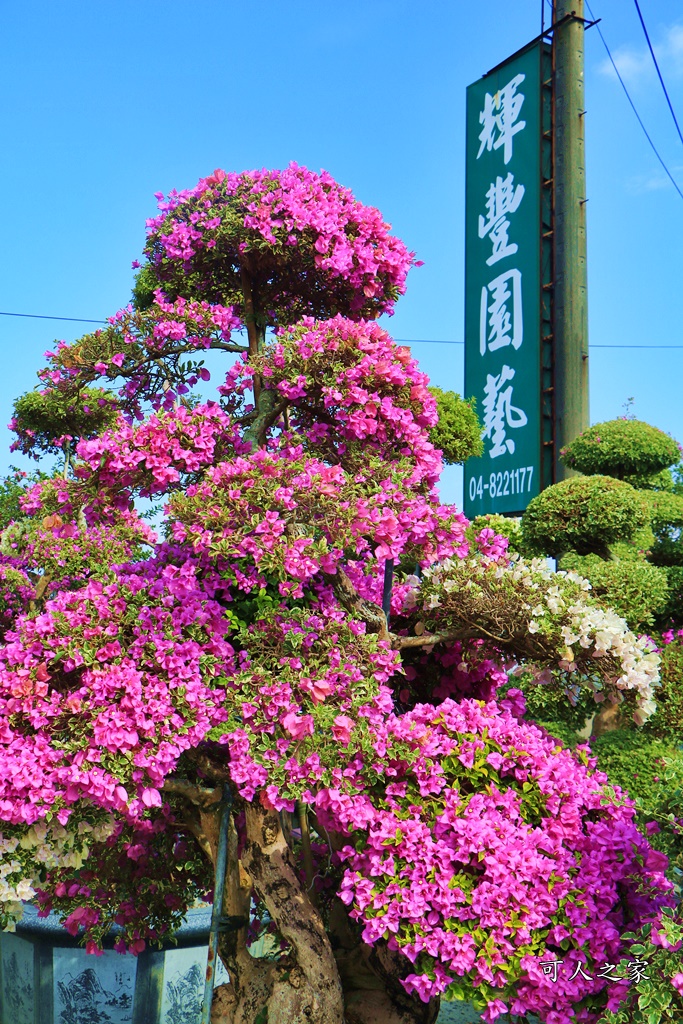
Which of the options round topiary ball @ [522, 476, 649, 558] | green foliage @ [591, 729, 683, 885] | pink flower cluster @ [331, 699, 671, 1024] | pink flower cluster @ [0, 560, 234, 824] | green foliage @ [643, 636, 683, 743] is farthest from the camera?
round topiary ball @ [522, 476, 649, 558]

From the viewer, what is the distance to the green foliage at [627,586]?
29.2ft

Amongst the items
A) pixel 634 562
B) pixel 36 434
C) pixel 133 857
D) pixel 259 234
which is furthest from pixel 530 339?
pixel 133 857

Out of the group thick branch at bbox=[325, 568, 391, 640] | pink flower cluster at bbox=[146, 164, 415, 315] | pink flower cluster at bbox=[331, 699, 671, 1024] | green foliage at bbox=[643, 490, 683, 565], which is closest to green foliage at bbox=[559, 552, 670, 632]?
green foliage at bbox=[643, 490, 683, 565]

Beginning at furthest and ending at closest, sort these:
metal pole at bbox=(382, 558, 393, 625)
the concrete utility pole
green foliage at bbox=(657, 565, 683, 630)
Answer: the concrete utility pole → green foliage at bbox=(657, 565, 683, 630) → metal pole at bbox=(382, 558, 393, 625)

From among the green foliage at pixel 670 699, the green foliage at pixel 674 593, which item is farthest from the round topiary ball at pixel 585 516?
the green foliage at pixel 670 699

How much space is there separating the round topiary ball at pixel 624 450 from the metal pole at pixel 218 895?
8225 millimetres

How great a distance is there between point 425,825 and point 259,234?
9.92ft

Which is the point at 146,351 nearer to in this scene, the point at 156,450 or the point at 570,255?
the point at 156,450

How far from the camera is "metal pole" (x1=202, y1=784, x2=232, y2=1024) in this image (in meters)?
4.32

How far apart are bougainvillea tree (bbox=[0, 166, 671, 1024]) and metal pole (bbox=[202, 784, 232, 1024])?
5 cm

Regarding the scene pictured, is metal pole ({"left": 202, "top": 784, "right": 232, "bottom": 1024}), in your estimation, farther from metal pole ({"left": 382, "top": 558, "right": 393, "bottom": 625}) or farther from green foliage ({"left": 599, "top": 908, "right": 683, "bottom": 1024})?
green foliage ({"left": 599, "top": 908, "right": 683, "bottom": 1024})

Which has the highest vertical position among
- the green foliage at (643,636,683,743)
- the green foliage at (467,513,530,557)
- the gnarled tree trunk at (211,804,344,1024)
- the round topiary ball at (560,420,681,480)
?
the round topiary ball at (560,420,681,480)

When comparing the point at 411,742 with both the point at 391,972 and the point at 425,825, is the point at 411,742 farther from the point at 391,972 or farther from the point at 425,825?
the point at 391,972

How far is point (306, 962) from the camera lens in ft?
14.0
